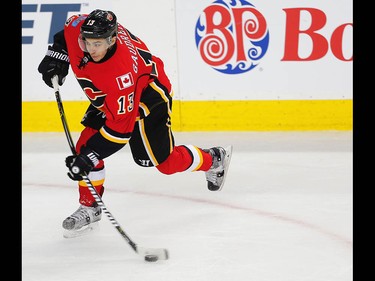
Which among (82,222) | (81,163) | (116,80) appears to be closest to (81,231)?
(82,222)

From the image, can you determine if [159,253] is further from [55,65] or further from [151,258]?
[55,65]

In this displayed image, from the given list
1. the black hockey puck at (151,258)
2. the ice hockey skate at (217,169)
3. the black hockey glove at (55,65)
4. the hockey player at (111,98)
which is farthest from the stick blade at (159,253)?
the ice hockey skate at (217,169)

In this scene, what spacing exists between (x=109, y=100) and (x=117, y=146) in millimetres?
179

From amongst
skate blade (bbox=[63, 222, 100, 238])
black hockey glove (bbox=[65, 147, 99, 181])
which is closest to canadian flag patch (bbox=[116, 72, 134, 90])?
black hockey glove (bbox=[65, 147, 99, 181])

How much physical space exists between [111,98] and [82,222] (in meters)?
0.62

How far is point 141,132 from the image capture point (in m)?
3.20

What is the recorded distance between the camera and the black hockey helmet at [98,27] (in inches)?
107

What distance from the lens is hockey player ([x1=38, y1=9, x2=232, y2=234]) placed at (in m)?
2.81

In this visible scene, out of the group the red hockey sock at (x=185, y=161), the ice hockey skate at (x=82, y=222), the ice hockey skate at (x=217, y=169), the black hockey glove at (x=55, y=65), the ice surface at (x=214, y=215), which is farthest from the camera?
the ice hockey skate at (x=217, y=169)

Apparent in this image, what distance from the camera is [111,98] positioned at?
2828 millimetres

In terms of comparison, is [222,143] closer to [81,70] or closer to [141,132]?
[141,132]

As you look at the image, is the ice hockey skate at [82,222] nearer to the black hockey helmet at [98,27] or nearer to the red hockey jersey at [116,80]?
the red hockey jersey at [116,80]

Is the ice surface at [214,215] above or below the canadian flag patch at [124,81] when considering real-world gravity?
below

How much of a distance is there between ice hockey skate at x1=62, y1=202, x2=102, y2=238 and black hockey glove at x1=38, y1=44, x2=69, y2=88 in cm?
54
